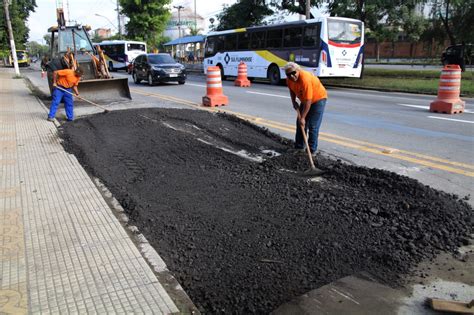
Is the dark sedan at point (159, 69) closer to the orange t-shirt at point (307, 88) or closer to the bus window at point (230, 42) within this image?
the bus window at point (230, 42)

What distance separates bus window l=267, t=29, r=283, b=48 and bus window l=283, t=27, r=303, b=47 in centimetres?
39

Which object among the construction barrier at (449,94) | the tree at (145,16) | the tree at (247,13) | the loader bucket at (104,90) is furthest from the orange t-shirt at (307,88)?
the tree at (145,16)

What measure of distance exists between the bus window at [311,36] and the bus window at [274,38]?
6.06ft

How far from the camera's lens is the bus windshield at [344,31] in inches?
715

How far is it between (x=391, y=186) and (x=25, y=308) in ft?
12.3

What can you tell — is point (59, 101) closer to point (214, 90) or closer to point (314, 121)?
Result: point (214, 90)

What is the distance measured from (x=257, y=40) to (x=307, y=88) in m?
17.2

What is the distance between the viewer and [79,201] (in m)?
4.37

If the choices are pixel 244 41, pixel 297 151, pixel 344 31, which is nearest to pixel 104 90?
pixel 297 151

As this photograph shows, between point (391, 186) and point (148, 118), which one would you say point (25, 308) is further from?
point (148, 118)

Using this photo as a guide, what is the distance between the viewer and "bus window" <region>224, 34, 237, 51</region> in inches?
948

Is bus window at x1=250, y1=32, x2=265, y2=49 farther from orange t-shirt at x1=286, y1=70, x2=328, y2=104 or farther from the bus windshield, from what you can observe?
orange t-shirt at x1=286, y1=70, x2=328, y2=104

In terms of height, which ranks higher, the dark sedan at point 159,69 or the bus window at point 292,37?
the bus window at point 292,37

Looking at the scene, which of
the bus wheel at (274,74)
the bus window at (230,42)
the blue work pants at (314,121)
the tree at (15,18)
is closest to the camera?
the blue work pants at (314,121)
